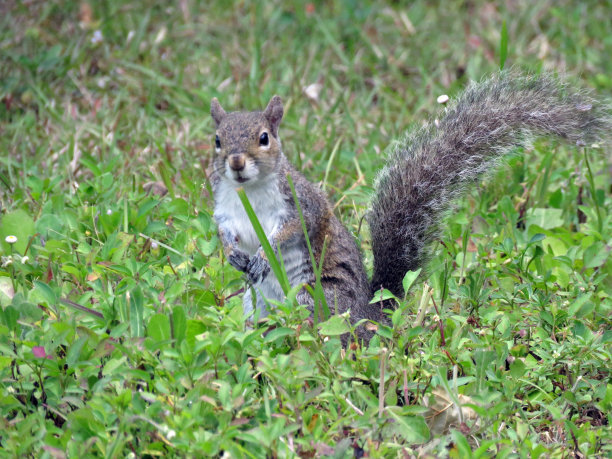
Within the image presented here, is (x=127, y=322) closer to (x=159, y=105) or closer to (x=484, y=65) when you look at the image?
(x=159, y=105)

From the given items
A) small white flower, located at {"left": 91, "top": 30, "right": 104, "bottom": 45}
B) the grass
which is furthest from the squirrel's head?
small white flower, located at {"left": 91, "top": 30, "right": 104, "bottom": 45}

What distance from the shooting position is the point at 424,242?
2217 millimetres

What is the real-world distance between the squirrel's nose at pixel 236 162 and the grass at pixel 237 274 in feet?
0.76

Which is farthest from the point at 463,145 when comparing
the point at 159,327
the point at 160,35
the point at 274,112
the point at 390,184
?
the point at 160,35

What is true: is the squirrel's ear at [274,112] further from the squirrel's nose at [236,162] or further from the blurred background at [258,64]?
the blurred background at [258,64]

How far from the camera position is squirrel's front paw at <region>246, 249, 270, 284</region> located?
2238 millimetres

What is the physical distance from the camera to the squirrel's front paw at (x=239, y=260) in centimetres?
227

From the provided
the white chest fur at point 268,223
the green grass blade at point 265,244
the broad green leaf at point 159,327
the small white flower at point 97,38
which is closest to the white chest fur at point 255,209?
the white chest fur at point 268,223

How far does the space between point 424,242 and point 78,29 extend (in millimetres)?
2559

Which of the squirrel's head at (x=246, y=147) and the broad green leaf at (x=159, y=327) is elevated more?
the squirrel's head at (x=246, y=147)

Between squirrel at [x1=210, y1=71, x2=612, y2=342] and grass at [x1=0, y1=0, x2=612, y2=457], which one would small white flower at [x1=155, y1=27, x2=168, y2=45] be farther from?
squirrel at [x1=210, y1=71, x2=612, y2=342]

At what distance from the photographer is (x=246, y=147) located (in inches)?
88.0

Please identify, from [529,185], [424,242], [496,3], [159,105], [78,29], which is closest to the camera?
[424,242]

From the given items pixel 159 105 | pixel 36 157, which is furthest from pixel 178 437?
pixel 159 105
